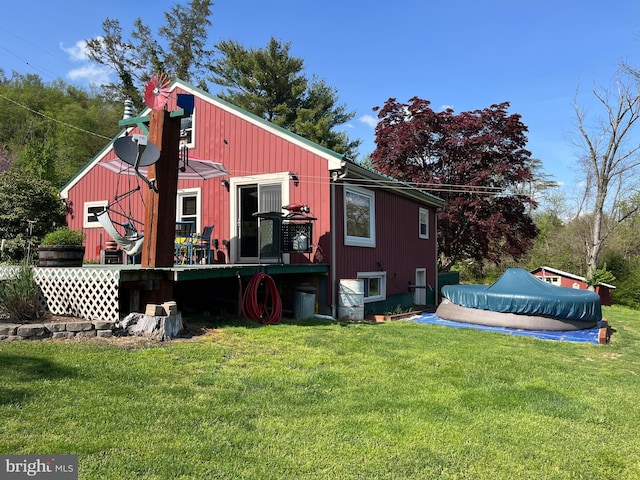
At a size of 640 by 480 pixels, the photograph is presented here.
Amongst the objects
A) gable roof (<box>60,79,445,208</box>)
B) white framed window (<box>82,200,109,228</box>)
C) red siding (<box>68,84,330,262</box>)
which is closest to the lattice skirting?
gable roof (<box>60,79,445,208</box>)

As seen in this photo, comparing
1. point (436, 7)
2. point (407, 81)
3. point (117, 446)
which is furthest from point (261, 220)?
point (407, 81)

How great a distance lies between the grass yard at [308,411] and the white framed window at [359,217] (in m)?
3.94

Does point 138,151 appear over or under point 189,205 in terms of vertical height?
over

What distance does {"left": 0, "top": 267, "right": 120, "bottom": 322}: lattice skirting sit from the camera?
5.22 metres

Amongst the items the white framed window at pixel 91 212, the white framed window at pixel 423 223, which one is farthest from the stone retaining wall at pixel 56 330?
the white framed window at pixel 423 223

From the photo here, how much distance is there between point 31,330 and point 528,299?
8384 mm

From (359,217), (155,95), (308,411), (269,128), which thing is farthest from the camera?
(359,217)

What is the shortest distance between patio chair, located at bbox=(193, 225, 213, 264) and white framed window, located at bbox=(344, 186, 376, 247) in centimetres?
287

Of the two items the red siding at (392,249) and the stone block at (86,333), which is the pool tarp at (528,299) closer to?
the red siding at (392,249)

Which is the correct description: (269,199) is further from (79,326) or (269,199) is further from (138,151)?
(79,326)

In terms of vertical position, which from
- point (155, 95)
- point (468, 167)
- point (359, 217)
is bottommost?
point (359, 217)

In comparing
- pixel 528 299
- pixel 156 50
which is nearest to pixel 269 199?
pixel 528 299

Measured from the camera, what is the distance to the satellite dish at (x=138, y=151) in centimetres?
573

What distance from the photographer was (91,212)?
11469 mm
